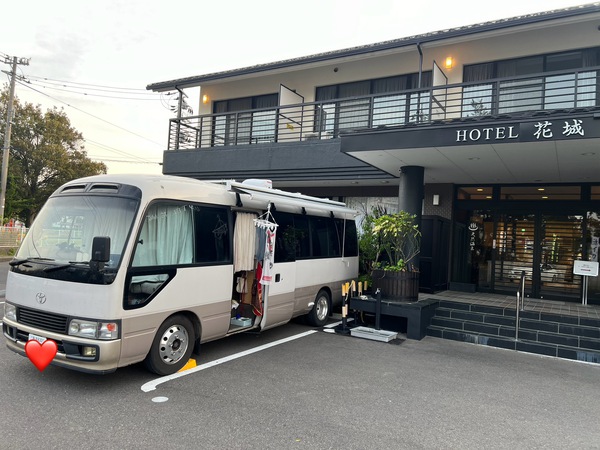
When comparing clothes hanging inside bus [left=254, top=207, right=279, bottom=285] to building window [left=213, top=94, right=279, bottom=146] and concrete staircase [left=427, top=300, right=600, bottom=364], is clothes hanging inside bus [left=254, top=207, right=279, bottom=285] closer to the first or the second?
concrete staircase [left=427, top=300, right=600, bottom=364]

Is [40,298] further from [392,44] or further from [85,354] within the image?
[392,44]

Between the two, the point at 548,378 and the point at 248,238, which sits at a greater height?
→ the point at 248,238

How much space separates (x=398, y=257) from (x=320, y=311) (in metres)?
2.00

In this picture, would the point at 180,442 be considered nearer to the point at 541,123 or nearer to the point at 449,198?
the point at 541,123

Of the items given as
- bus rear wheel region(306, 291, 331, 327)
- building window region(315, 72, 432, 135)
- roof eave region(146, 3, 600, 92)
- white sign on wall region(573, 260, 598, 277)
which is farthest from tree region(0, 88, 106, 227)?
white sign on wall region(573, 260, 598, 277)

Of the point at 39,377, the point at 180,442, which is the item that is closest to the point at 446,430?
the point at 180,442

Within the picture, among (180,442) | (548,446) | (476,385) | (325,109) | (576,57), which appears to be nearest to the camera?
(180,442)

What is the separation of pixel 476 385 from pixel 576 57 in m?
9.73

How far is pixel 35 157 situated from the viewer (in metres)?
32.5

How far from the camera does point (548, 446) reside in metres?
4.01

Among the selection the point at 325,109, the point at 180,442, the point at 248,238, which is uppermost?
the point at 325,109

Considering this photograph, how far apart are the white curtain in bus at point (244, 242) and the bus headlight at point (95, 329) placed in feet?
7.23

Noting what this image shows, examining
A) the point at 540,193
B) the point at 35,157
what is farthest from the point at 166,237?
A: the point at 35,157

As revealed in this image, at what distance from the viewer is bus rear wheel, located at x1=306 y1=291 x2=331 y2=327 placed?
860cm
